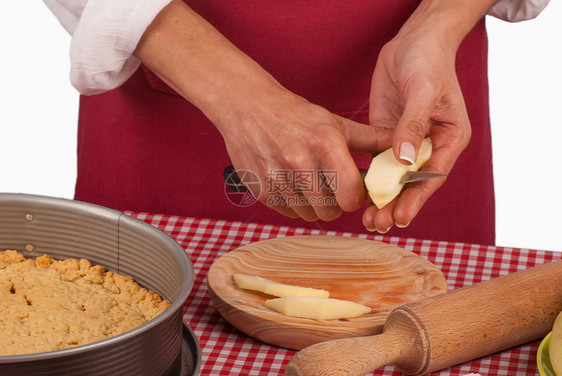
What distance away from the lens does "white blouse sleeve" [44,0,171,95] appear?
138cm

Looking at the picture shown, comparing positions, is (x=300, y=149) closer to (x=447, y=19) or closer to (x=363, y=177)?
(x=363, y=177)

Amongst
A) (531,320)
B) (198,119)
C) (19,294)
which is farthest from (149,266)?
(198,119)

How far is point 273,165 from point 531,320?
46 cm

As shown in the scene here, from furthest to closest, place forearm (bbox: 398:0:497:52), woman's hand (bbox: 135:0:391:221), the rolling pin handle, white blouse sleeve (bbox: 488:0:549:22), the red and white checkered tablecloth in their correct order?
white blouse sleeve (bbox: 488:0:549:22), forearm (bbox: 398:0:497:52), woman's hand (bbox: 135:0:391:221), the red and white checkered tablecloth, the rolling pin handle

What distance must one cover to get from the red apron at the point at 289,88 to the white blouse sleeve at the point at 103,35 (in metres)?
0.18

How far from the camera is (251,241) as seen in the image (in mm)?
1552

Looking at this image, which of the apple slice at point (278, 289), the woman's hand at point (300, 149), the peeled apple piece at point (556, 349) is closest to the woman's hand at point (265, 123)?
the woman's hand at point (300, 149)

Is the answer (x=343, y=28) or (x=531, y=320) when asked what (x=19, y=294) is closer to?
(x=531, y=320)

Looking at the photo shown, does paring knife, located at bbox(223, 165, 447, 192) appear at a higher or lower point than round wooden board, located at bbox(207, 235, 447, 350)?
higher

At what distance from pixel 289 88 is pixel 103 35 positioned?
0.44 meters

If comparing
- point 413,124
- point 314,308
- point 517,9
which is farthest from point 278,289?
point 517,9

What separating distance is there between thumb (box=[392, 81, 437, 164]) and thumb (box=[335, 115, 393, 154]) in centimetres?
7

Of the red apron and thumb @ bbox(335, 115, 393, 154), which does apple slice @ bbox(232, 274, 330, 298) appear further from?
the red apron

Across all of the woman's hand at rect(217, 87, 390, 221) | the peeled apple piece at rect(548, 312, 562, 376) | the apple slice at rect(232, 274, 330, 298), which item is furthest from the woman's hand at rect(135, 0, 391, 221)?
the peeled apple piece at rect(548, 312, 562, 376)
